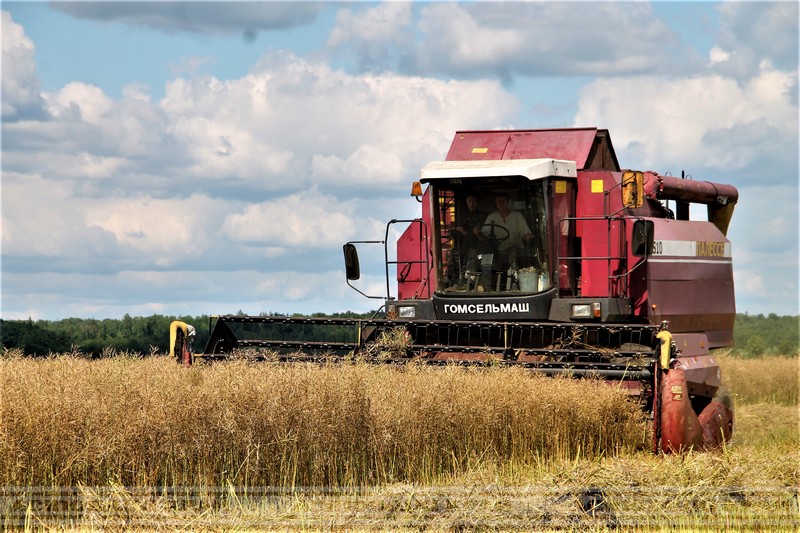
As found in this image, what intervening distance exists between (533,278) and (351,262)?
6.40ft

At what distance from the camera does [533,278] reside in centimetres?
1138

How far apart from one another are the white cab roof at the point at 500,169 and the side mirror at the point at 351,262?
1071 mm

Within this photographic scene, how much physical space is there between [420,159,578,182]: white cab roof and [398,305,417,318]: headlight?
1.33 meters

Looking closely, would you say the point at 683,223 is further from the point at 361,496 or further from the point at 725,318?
the point at 361,496

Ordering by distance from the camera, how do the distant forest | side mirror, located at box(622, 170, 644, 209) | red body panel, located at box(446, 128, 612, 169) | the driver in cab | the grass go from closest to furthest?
the grass < side mirror, located at box(622, 170, 644, 209) < the driver in cab < red body panel, located at box(446, 128, 612, 169) < the distant forest

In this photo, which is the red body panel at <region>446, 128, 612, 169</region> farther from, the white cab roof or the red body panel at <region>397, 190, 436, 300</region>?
the red body panel at <region>397, 190, 436, 300</region>

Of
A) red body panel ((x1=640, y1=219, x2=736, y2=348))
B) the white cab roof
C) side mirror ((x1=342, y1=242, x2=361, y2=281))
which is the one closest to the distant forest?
side mirror ((x1=342, y1=242, x2=361, y2=281))

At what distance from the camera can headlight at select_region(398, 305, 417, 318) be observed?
11.8 metres

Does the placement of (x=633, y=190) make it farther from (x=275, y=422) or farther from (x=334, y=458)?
(x=275, y=422)

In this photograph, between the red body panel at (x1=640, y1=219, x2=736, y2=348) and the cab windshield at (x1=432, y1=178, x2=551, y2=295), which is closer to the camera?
the cab windshield at (x1=432, y1=178, x2=551, y2=295)

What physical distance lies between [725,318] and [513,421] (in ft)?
17.0

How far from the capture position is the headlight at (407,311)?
1180 cm

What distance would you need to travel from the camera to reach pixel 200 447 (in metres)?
7.68

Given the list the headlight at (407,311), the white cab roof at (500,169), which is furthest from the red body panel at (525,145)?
the headlight at (407,311)
